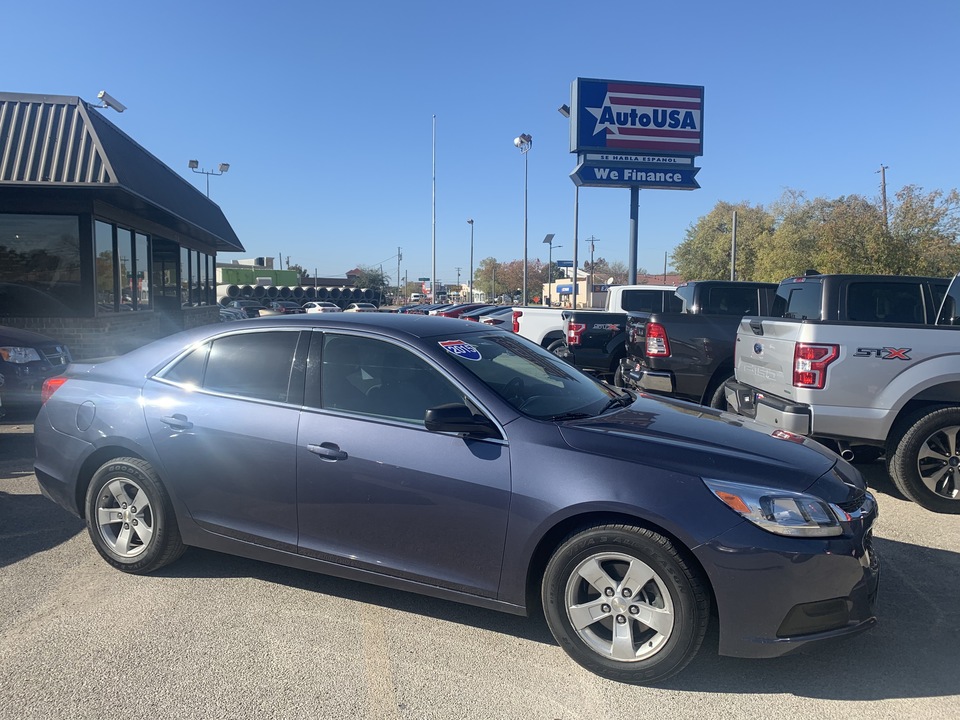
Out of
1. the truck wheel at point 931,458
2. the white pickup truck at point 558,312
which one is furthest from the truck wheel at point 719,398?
the white pickup truck at point 558,312

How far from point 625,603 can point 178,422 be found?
2.65 metres

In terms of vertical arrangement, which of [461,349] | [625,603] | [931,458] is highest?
[461,349]

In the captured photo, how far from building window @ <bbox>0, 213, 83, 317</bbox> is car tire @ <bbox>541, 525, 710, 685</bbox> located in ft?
41.0

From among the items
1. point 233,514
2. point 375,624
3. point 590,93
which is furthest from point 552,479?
point 590,93

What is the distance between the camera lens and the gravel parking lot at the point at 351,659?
2857mm

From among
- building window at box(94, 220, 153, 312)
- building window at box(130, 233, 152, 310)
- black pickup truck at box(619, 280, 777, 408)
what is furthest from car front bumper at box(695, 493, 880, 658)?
building window at box(130, 233, 152, 310)

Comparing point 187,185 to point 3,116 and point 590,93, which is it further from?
point 590,93

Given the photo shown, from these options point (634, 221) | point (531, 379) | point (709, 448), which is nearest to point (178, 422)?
point (531, 379)

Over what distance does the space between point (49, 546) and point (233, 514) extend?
1.77 m

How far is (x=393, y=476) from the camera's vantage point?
3355mm

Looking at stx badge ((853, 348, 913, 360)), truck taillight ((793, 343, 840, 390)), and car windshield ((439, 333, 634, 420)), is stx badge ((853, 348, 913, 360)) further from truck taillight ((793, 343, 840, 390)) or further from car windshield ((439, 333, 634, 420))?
Answer: car windshield ((439, 333, 634, 420))

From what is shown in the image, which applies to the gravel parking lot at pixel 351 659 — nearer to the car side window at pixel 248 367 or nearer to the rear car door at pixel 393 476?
the rear car door at pixel 393 476

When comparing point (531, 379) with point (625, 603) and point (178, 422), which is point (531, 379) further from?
point (178, 422)

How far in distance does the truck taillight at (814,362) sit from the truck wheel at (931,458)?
84 cm
